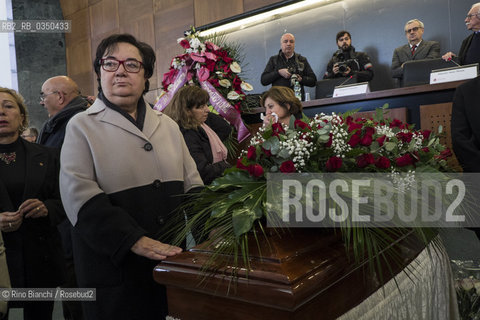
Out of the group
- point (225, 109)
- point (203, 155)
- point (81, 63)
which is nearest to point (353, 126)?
point (203, 155)

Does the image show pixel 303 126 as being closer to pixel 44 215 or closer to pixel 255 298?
pixel 255 298

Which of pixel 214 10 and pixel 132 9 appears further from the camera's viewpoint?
pixel 132 9

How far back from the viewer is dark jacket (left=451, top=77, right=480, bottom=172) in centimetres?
238

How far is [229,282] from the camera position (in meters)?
0.71

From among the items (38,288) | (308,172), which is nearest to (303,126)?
(308,172)

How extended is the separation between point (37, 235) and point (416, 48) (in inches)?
201

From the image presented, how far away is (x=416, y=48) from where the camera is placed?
17.7 feet

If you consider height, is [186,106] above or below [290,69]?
below

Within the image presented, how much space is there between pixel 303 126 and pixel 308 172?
0.50ft

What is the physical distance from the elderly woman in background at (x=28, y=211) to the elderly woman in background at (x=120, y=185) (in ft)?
2.54

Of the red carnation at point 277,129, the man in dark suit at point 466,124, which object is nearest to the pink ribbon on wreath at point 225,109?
the man in dark suit at point 466,124

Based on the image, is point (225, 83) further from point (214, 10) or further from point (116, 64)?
point (214, 10)

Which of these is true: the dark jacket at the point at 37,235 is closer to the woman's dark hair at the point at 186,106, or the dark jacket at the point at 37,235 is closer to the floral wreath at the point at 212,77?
the woman's dark hair at the point at 186,106

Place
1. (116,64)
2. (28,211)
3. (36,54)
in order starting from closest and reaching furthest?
(116,64)
(28,211)
(36,54)
